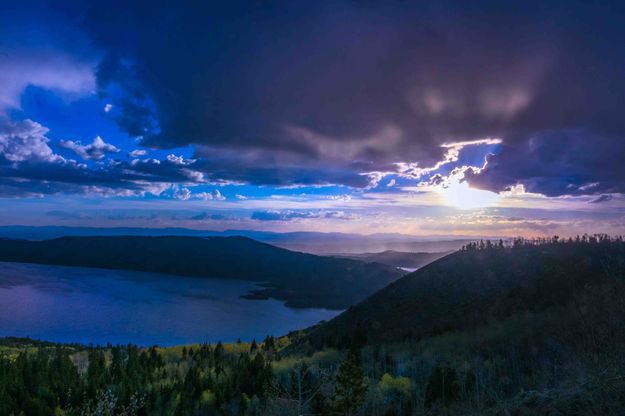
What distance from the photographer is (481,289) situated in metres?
49.3

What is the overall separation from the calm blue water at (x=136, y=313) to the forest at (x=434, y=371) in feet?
177

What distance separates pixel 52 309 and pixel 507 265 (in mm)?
115757

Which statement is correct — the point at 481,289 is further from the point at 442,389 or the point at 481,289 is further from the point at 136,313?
the point at 136,313

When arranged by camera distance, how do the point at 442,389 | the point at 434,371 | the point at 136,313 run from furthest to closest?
1. the point at 136,313
2. the point at 434,371
3. the point at 442,389

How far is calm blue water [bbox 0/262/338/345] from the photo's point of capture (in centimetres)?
9481

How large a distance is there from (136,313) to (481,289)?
93.9 meters

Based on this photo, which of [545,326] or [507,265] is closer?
[545,326]

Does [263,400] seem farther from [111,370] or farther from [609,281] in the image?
[609,281]

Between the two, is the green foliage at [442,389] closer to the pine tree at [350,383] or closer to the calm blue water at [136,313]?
the pine tree at [350,383]

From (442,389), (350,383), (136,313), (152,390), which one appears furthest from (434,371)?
(136,313)

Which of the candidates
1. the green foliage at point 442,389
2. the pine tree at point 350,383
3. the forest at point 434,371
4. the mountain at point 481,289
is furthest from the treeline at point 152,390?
the mountain at point 481,289

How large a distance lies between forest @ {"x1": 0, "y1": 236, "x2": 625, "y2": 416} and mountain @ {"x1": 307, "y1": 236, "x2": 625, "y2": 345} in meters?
0.27

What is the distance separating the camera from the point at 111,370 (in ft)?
88.6

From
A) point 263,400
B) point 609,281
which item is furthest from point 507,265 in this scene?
point 263,400
